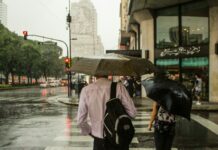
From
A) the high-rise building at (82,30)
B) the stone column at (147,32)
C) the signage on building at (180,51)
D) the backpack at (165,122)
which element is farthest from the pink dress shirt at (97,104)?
the high-rise building at (82,30)

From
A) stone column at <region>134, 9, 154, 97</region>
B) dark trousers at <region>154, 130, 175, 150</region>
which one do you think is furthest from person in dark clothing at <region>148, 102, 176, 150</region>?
stone column at <region>134, 9, 154, 97</region>

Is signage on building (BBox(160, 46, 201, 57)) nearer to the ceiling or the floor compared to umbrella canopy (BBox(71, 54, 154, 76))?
nearer to the ceiling

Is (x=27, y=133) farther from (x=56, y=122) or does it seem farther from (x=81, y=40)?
(x=81, y=40)

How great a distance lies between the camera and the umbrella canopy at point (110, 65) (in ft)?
16.7

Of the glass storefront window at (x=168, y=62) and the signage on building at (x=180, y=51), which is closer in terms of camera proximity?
the signage on building at (x=180, y=51)

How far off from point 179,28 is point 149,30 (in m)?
3.17

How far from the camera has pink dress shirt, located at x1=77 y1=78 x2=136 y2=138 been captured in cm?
493

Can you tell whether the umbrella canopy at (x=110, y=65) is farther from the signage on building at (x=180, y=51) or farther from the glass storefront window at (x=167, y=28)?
the glass storefront window at (x=167, y=28)

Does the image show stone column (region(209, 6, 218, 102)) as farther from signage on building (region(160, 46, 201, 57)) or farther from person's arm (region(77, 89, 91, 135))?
person's arm (region(77, 89, 91, 135))

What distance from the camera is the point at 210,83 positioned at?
80.1 feet

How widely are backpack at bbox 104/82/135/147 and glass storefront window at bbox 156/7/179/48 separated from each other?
75.4 feet

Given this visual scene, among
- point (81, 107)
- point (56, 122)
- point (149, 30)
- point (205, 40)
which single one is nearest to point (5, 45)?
point (149, 30)

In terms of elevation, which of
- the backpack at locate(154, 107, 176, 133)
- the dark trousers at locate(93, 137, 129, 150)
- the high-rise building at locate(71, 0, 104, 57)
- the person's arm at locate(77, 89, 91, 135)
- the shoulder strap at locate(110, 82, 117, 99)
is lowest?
the dark trousers at locate(93, 137, 129, 150)

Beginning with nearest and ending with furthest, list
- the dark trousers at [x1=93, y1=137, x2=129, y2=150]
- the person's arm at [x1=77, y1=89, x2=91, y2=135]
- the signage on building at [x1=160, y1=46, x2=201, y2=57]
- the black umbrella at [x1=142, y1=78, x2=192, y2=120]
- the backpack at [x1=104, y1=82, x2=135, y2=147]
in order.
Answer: the backpack at [x1=104, y1=82, x2=135, y2=147] → the dark trousers at [x1=93, y1=137, x2=129, y2=150] → the person's arm at [x1=77, y1=89, x2=91, y2=135] → the black umbrella at [x1=142, y1=78, x2=192, y2=120] → the signage on building at [x1=160, y1=46, x2=201, y2=57]
